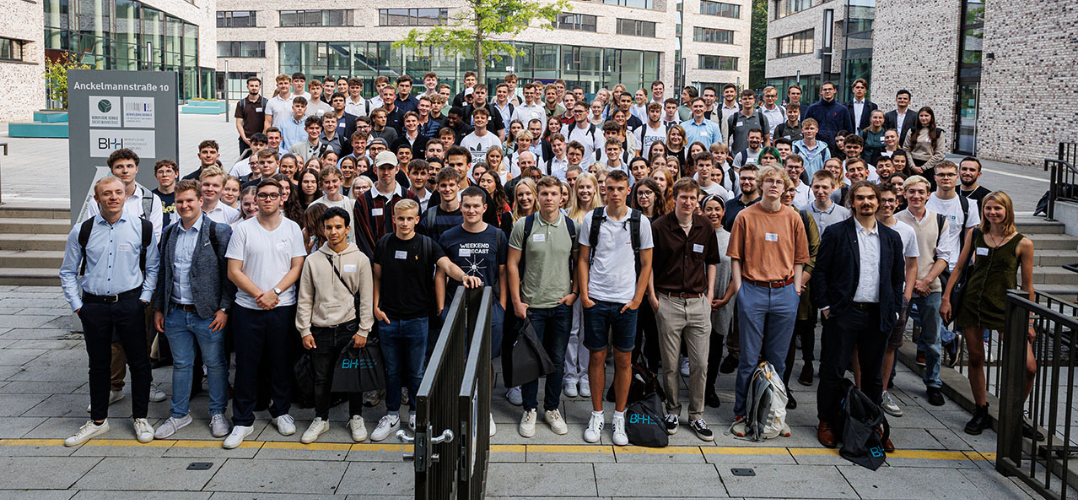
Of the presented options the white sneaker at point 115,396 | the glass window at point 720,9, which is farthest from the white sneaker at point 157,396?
the glass window at point 720,9

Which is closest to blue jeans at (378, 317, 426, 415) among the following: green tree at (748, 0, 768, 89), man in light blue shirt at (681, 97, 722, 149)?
man in light blue shirt at (681, 97, 722, 149)

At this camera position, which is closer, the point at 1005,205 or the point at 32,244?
the point at 1005,205

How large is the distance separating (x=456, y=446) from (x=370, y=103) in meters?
10.9

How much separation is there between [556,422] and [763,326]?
6.16 feet

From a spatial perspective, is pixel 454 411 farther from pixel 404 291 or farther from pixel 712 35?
pixel 712 35

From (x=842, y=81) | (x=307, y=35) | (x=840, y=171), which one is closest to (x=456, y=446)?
(x=840, y=171)

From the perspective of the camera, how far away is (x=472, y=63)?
59.7m

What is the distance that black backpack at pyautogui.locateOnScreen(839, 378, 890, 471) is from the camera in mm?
6094

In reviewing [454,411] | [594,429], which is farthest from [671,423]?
[454,411]

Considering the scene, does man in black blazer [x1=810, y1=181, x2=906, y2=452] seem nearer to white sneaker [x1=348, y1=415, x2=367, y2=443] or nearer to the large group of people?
the large group of people

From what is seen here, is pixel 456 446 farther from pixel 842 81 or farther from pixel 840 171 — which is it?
pixel 842 81

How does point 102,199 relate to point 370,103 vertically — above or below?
below

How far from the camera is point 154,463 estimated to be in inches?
233

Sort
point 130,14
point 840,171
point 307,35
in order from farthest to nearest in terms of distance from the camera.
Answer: point 307,35 → point 130,14 → point 840,171
